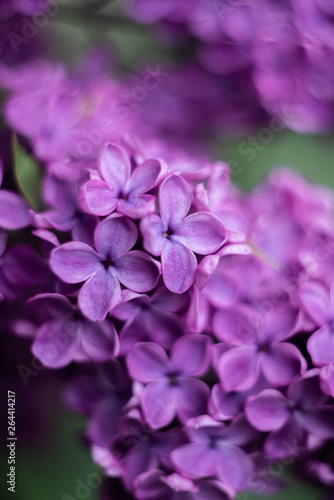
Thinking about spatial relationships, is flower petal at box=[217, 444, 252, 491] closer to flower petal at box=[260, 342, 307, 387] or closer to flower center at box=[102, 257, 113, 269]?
flower petal at box=[260, 342, 307, 387]

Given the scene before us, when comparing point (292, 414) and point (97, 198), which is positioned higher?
point (97, 198)

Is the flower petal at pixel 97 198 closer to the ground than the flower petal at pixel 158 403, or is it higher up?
higher up

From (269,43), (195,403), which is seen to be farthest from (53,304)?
(269,43)

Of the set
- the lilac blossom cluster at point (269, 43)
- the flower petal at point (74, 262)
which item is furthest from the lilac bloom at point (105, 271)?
the lilac blossom cluster at point (269, 43)


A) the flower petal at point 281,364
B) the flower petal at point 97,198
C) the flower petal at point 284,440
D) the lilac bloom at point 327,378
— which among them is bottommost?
the flower petal at point 284,440

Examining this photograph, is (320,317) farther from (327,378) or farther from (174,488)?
(174,488)

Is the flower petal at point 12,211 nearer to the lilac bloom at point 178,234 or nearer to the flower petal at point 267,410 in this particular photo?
the lilac bloom at point 178,234
